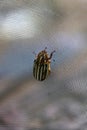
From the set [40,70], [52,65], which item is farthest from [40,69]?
[52,65]

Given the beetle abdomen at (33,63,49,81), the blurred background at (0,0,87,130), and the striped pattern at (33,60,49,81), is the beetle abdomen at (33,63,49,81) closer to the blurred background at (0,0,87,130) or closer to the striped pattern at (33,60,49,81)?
the striped pattern at (33,60,49,81)

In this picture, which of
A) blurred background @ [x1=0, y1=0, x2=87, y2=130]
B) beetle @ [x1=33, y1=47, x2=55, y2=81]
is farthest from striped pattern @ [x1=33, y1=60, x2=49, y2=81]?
blurred background @ [x1=0, y1=0, x2=87, y2=130]

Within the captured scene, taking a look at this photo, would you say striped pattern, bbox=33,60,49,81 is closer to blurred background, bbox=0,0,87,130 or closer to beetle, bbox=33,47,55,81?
beetle, bbox=33,47,55,81

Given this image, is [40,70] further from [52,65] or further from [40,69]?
[52,65]

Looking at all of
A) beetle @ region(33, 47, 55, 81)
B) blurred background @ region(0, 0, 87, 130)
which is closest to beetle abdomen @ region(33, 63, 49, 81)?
beetle @ region(33, 47, 55, 81)

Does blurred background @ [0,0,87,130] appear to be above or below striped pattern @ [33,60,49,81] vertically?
above

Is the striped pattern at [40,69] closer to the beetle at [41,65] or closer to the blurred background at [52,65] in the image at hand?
the beetle at [41,65]

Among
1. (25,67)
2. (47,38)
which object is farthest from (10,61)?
A: (47,38)

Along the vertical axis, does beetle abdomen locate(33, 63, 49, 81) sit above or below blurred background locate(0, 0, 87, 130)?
below
